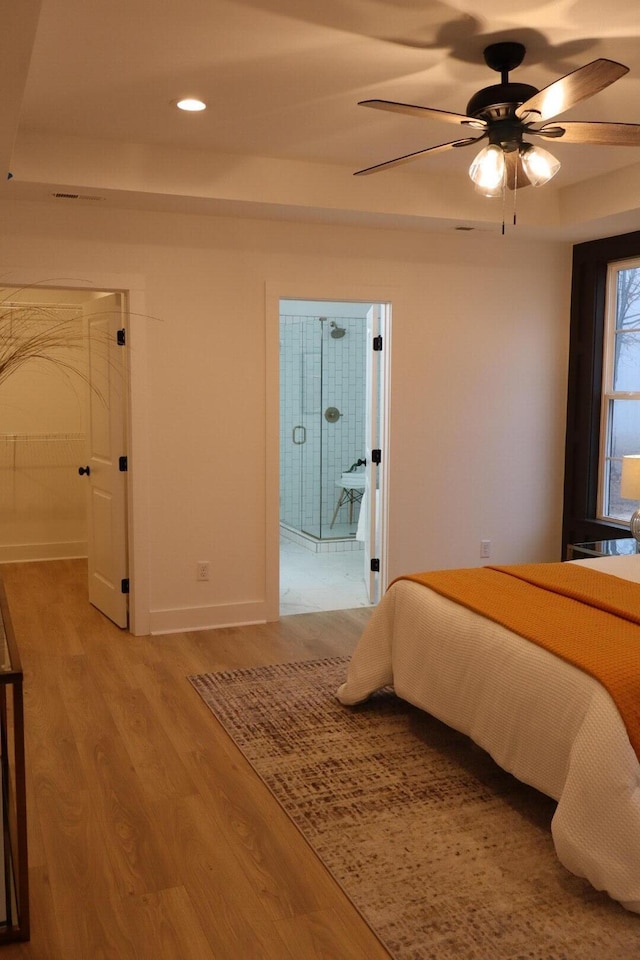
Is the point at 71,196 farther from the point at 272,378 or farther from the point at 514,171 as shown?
the point at 514,171

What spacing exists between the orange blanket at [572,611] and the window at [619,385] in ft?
6.39

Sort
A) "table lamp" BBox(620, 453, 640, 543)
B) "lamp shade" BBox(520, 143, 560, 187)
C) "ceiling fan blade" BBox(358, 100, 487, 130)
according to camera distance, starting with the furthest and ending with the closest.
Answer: "table lamp" BBox(620, 453, 640, 543), "lamp shade" BBox(520, 143, 560, 187), "ceiling fan blade" BBox(358, 100, 487, 130)

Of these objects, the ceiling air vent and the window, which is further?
the window

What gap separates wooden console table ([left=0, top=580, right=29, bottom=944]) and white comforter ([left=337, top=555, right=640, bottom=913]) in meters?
1.50

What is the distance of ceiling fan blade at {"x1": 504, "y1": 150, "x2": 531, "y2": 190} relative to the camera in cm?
307

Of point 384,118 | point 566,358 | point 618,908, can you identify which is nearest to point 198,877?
point 618,908

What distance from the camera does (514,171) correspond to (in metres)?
3.12

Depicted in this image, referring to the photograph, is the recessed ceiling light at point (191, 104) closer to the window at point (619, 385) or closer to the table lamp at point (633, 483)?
the table lamp at point (633, 483)

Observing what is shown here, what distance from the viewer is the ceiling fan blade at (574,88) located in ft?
7.80

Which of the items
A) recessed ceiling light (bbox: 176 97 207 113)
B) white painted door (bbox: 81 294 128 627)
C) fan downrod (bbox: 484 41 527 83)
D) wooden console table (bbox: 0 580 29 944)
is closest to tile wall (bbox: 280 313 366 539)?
white painted door (bbox: 81 294 128 627)

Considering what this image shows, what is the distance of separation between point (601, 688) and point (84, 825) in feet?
5.75

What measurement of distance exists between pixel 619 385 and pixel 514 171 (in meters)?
2.86

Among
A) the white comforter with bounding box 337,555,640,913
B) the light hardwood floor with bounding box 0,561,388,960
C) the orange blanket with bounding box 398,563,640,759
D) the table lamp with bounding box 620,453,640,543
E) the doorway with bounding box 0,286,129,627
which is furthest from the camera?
the doorway with bounding box 0,286,129,627

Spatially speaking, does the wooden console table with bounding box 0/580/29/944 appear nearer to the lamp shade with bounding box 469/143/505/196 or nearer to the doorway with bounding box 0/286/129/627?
the lamp shade with bounding box 469/143/505/196
